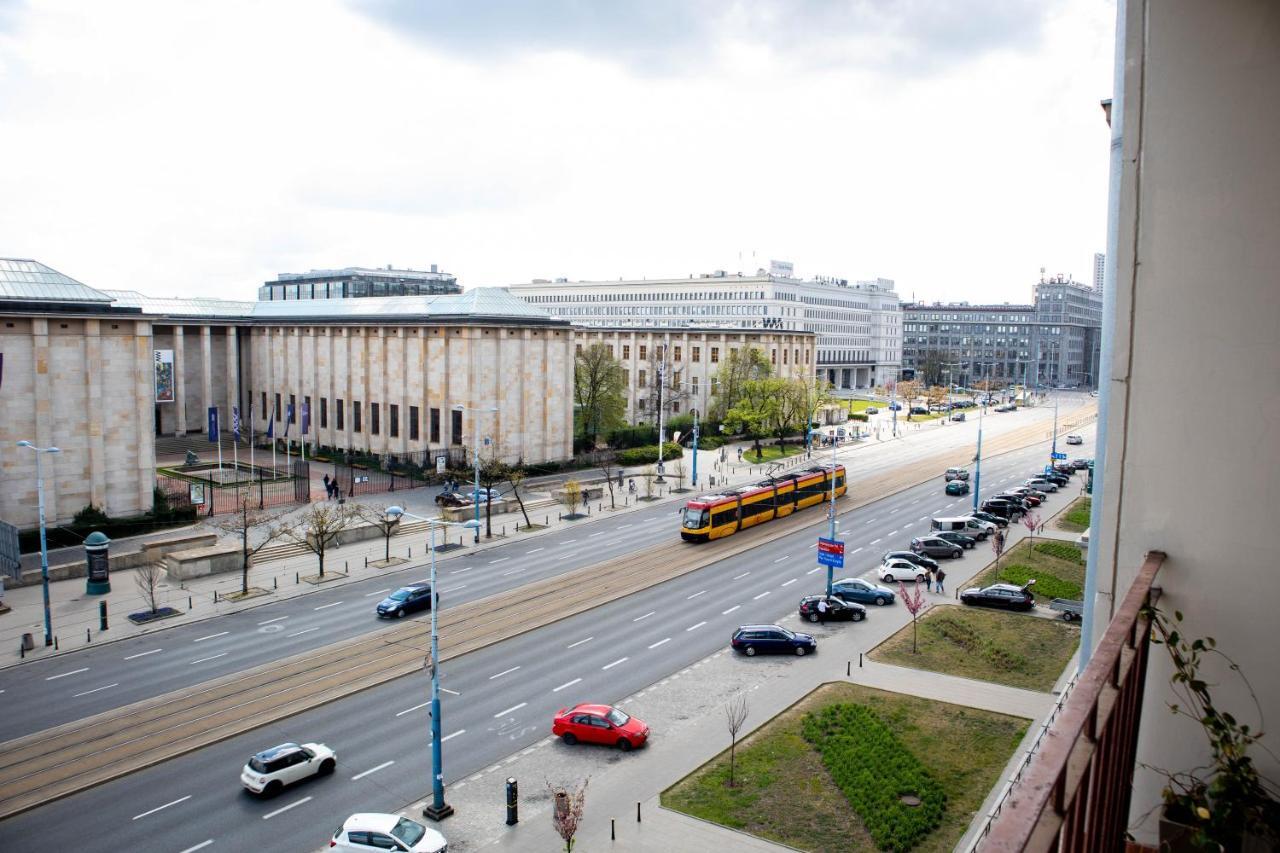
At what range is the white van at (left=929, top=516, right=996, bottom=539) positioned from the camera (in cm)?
5191

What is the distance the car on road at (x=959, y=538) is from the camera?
50156 mm

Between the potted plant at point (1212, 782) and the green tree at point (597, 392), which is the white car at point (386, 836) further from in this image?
the green tree at point (597, 392)

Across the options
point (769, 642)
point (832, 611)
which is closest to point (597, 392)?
point (832, 611)

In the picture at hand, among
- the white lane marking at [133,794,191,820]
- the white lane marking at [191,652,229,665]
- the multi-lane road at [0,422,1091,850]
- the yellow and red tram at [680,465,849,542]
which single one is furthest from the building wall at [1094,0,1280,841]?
the yellow and red tram at [680,465,849,542]

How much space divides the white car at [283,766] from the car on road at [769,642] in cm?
1470

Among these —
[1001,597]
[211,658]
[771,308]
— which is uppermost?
[771,308]

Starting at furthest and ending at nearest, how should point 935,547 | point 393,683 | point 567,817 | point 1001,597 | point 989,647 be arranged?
point 935,547
point 1001,597
point 989,647
point 393,683
point 567,817

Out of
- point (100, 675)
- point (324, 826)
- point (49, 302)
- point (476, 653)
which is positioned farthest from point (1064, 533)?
point (49, 302)

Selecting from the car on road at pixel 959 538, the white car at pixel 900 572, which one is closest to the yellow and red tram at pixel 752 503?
the white car at pixel 900 572

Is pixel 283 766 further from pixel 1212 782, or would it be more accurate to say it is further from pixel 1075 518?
pixel 1075 518

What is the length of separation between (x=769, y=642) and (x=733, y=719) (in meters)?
8.13

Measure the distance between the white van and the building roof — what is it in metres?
50.9

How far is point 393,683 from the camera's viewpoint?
29906mm

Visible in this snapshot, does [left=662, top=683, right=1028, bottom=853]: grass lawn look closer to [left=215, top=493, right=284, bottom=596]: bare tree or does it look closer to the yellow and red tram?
the yellow and red tram
